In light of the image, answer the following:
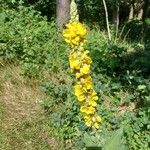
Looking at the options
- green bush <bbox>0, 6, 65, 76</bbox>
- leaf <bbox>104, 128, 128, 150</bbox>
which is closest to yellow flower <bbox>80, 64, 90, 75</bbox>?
leaf <bbox>104, 128, 128, 150</bbox>

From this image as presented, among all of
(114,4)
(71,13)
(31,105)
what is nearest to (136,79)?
(31,105)

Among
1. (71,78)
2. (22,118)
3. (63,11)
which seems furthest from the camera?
(63,11)

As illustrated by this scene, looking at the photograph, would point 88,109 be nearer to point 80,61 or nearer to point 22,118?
point 80,61

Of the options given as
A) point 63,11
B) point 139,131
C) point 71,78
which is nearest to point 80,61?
point 139,131

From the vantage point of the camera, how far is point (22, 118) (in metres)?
5.57

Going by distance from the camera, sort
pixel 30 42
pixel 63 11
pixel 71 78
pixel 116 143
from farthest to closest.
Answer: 1. pixel 63 11
2. pixel 30 42
3. pixel 71 78
4. pixel 116 143

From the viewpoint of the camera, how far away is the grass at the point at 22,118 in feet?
16.9

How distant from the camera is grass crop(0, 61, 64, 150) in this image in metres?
5.15

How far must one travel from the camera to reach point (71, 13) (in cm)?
859

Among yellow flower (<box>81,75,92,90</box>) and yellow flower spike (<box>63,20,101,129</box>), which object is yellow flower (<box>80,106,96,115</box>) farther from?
yellow flower (<box>81,75,92,90</box>)

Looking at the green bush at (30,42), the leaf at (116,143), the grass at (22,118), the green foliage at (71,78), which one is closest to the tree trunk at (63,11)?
the green foliage at (71,78)

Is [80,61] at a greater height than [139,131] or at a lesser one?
greater

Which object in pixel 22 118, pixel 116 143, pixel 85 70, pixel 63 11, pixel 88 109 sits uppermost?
pixel 85 70

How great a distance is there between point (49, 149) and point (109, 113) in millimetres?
765
